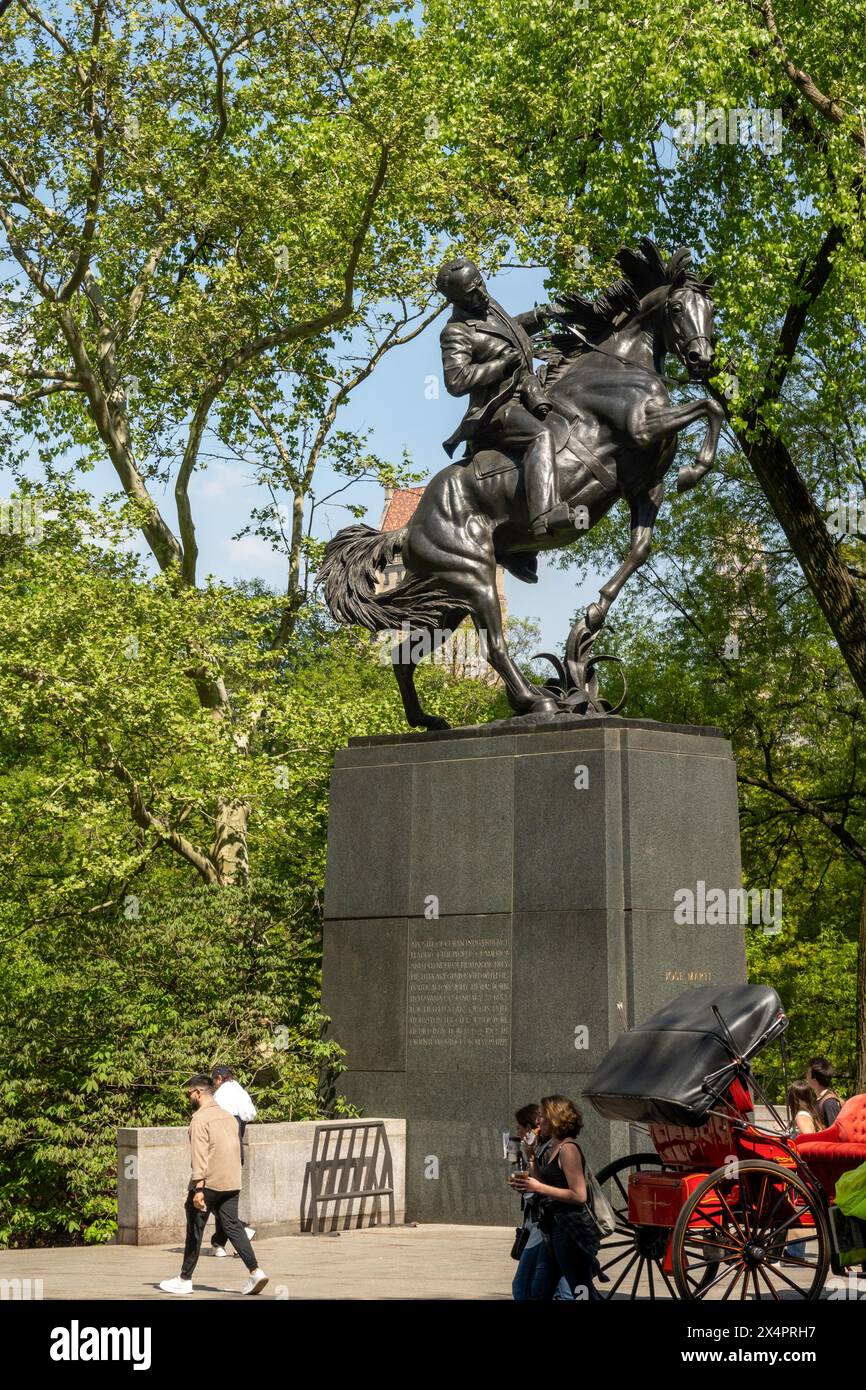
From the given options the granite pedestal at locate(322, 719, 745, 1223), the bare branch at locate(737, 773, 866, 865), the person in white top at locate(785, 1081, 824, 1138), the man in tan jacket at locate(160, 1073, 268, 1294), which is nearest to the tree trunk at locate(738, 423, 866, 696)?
the bare branch at locate(737, 773, 866, 865)

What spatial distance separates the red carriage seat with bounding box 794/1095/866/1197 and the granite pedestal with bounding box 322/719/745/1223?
362cm

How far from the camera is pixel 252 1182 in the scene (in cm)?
1284

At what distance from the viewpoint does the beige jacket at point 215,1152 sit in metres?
10.5

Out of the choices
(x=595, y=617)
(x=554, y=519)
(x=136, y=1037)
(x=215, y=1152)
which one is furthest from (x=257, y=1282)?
(x=554, y=519)

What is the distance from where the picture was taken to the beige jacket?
10461 mm

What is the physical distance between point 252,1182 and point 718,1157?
5245mm

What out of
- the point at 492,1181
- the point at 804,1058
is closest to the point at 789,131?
the point at 492,1181

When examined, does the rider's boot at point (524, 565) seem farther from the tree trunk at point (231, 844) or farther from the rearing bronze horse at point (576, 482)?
the tree trunk at point (231, 844)

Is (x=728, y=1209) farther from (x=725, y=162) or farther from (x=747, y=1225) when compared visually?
(x=725, y=162)

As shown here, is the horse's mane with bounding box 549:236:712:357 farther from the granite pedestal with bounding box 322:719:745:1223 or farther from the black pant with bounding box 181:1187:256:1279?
the black pant with bounding box 181:1187:256:1279

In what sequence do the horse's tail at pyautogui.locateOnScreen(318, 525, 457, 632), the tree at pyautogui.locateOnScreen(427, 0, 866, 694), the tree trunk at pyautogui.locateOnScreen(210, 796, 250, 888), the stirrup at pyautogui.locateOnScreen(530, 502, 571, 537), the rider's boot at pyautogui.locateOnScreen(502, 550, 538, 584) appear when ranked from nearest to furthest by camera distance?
the stirrup at pyautogui.locateOnScreen(530, 502, 571, 537) → the horse's tail at pyautogui.locateOnScreen(318, 525, 457, 632) → the rider's boot at pyautogui.locateOnScreen(502, 550, 538, 584) → the tree at pyautogui.locateOnScreen(427, 0, 866, 694) → the tree trunk at pyautogui.locateOnScreen(210, 796, 250, 888)

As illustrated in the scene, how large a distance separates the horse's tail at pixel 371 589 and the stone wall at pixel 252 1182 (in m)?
4.74

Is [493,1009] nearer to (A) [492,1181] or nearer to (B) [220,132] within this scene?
(A) [492,1181]

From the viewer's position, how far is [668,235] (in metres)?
26.0
